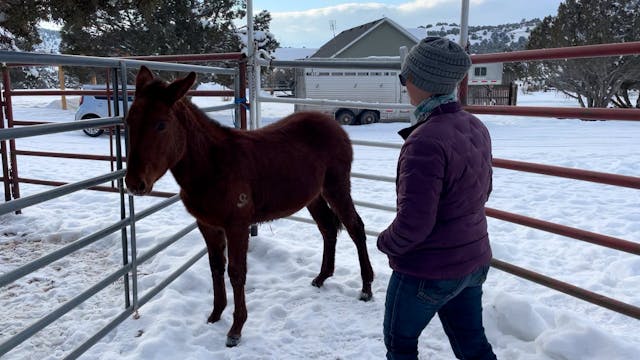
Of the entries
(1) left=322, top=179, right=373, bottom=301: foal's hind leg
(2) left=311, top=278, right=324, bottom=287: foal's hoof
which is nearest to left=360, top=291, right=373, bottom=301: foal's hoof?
(1) left=322, top=179, right=373, bottom=301: foal's hind leg

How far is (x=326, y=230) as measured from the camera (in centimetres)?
387

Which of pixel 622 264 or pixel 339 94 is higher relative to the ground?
pixel 339 94

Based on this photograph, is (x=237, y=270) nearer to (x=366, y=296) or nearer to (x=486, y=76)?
(x=366, y=296)

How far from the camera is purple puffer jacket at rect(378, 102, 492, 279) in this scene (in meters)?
1.65

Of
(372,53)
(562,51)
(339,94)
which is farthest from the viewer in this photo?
(372,53)

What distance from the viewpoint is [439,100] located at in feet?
5.85

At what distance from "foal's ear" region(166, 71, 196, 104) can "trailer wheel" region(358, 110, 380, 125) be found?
15.3 meters

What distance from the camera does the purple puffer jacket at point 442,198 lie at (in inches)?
64.8

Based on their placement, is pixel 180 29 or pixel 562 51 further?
pixel 180 29

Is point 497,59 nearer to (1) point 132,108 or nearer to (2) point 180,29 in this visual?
(1) point 132,108

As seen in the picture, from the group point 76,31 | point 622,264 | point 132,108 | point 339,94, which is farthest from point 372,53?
point 132,108

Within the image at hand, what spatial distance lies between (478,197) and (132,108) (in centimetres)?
180

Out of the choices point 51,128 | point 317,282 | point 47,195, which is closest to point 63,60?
point 51,128

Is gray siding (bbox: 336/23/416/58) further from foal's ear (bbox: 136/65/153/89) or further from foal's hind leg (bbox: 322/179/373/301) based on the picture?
foal's ear (bbox: 136/65/153/89)
